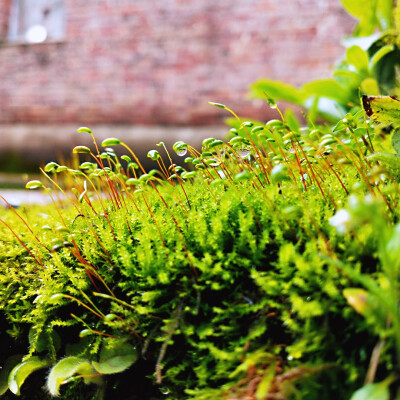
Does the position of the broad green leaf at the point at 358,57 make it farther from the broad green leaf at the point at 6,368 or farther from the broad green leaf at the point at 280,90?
the broad green leaf at the point at 6,368

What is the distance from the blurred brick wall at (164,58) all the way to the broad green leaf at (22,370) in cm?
467

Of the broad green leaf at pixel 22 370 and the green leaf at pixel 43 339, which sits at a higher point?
the green leaf at pixel 43 339

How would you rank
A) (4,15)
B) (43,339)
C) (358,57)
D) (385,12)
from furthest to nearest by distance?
(4,15) → (385,12) → (358,57) → (43,339)

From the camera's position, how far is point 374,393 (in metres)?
0.50

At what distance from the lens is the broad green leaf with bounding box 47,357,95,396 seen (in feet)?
2.35

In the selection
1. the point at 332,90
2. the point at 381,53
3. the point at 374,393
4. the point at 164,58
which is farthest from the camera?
the point at 164,58

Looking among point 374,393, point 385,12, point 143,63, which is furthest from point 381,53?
point 143,63

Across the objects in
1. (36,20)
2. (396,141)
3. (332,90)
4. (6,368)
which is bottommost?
(6,368)

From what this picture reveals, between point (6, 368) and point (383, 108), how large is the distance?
3.71 ft

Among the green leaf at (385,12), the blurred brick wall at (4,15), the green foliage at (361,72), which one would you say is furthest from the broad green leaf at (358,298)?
the blurred brick wall at (4,15)

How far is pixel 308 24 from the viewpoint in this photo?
4.92 metres

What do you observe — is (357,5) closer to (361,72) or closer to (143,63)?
(361,72)

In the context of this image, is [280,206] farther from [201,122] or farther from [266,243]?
[201,122]

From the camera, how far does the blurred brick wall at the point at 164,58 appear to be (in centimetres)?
500
